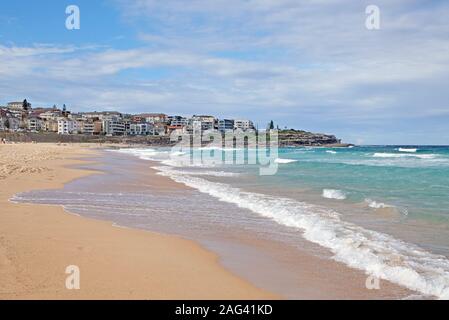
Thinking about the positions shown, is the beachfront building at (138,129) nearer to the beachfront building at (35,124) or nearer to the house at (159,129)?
the house at (159,129)

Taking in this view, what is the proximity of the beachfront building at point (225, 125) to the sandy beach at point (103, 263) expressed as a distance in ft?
541

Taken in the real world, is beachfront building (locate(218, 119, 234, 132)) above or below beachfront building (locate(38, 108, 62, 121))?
below

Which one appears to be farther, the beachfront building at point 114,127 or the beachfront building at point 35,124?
the beachfront building at point 114,127

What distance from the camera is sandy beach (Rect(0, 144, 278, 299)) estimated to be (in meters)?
4.68

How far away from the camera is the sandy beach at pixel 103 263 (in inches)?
184

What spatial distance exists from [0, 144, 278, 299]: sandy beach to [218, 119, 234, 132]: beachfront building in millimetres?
164820

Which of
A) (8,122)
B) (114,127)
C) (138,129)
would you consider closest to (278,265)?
(8,122)

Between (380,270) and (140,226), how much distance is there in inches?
183

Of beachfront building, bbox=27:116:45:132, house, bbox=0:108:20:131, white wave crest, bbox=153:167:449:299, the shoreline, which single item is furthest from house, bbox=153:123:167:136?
the shoreline

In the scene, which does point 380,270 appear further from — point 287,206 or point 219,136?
point 219,136

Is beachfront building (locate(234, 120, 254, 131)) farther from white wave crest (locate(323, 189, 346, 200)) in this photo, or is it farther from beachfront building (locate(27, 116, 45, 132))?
white wave crest (locate(323, 189, 346, 200))

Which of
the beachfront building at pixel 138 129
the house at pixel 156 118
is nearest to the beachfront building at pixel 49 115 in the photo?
the beachfront building at pixel 138 129

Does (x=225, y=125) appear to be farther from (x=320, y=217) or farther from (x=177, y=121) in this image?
(x=320, y=217)
